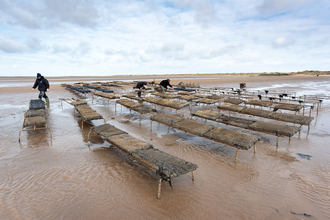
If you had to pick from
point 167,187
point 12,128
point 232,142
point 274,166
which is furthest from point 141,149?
point 12,128

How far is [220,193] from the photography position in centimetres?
346

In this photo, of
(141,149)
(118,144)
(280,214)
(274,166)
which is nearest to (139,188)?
(141,149)

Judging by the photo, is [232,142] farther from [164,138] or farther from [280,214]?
[164,138]

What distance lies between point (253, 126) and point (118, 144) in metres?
4.67

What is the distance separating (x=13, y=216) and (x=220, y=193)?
372 centimetres

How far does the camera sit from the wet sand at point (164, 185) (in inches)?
118

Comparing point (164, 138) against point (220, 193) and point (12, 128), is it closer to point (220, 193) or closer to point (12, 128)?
point (220, 193)

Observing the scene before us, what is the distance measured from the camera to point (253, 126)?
239 inches

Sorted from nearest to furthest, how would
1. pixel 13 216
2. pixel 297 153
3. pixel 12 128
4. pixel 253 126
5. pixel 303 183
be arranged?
pixel 13 216 < pixel 303 183 < pixel 297 153 < pixel 253 126 < pixel 12 128

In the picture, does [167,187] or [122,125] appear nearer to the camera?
[167,187]

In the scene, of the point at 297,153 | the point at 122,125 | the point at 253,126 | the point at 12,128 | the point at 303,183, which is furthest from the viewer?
the point at 122,125

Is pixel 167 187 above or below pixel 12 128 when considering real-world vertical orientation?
below

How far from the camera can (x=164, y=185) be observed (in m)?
3.66

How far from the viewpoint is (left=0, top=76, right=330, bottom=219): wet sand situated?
3.01 meters
